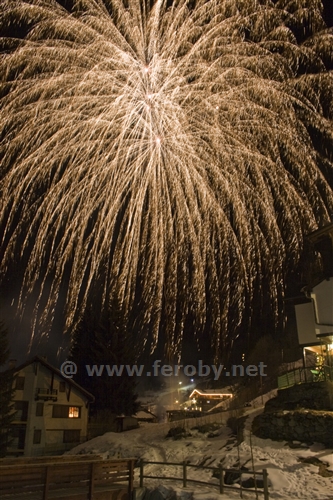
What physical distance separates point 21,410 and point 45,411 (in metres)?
2.12

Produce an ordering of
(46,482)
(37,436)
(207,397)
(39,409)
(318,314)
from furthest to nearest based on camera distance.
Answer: (207,397) < (39,409) < (37,436) < (318,314) < (46,482)

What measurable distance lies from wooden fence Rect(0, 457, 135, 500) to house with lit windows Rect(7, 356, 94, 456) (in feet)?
75.0

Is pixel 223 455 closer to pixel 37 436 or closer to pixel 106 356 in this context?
pixel 37 436

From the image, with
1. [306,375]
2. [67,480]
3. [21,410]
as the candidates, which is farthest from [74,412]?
[67,480]

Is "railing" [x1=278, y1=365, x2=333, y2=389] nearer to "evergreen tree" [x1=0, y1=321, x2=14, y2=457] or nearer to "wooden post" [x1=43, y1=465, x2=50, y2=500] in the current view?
"wooden post" [x1=43, y1=465, x2=50, y2=500]

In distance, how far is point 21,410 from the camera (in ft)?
133

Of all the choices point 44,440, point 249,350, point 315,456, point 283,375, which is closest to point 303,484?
point 315,456

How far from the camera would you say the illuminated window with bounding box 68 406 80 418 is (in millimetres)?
43500

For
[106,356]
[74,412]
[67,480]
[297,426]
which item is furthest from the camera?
[106,356]

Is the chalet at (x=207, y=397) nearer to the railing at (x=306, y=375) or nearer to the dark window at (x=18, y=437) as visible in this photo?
the dark window at (x=18, y=437)

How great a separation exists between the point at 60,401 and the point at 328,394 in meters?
26.7

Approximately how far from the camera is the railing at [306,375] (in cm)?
2634

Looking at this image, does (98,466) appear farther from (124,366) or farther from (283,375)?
(124,366)

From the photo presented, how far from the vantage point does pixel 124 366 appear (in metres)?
49.8
